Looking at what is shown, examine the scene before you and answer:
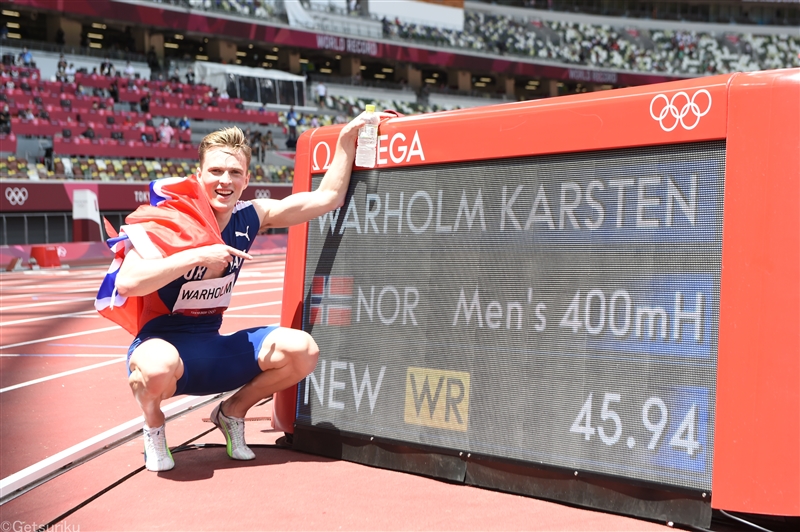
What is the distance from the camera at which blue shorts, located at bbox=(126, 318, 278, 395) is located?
15.0 ft

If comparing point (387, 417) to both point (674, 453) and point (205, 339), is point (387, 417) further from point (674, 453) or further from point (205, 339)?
point (674, 453)

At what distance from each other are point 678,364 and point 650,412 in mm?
235

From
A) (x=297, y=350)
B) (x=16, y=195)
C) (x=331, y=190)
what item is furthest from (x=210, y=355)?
(x=16, y=195)

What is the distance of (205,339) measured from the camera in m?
4.70

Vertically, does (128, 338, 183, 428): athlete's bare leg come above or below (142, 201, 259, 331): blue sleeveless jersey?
below

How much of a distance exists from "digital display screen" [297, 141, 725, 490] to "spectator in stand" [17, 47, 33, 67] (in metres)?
34.8

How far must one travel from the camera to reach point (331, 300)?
4.80m

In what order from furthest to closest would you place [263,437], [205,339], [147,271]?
[263,437] → [205,339] → [147,271]

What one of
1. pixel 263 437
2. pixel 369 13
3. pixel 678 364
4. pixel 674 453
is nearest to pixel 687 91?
pixel 678 364

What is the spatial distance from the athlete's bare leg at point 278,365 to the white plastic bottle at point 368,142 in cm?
99

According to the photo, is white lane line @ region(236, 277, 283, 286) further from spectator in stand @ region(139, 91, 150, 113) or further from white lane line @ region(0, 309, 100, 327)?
spectator in stand @ region(139, 91, 150, 113)

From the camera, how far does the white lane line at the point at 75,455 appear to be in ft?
14.7

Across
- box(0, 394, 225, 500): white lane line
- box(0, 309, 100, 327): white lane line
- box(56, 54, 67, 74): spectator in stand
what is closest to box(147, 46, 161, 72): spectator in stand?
box(56, 54, 67, 74): spectator in stand

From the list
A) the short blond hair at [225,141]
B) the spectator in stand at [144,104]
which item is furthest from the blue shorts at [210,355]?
the spectator in stand at [144,104]
